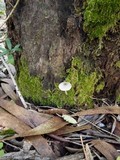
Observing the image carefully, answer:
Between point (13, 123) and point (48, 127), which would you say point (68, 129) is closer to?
point (48, 127)

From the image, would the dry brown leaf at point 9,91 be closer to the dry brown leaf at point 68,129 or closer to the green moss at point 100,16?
the dry brown leaf at point 68,129

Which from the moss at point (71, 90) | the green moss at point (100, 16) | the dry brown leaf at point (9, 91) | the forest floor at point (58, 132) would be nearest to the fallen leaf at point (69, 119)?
the forest floor at point (58, 132)

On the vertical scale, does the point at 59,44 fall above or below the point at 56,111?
above

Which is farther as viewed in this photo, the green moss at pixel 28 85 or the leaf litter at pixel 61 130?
the green moss at pixel 28 85

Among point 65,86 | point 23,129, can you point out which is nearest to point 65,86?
point 65,86

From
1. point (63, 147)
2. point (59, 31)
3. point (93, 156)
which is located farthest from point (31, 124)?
point (59, 31)
